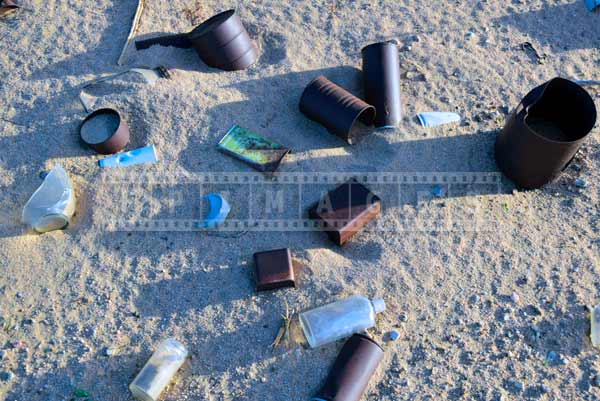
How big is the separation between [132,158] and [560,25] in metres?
3.09

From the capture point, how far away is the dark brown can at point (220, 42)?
A: 11.8ft

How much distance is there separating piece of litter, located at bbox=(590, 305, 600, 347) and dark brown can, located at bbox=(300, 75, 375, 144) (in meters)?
1.58

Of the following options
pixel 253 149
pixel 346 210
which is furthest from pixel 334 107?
pixel 346 210

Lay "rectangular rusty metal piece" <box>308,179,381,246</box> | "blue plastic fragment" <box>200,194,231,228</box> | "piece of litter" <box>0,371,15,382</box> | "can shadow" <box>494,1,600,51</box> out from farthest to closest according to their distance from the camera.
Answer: "can shadow" <box>494,1,600,51</box>, "blue plastic fragment" <box>200,194,231,228</box>, "rectangular rusty metal piece" <box>308,179,381,246</box>, "piece of litter" <box>0,371,15,382</box>

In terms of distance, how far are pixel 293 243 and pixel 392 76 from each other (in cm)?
122

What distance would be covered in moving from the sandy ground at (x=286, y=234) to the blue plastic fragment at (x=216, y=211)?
0.07 meters

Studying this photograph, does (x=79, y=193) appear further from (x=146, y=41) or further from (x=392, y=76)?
(x=392, y=76)

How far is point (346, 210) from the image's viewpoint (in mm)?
3109

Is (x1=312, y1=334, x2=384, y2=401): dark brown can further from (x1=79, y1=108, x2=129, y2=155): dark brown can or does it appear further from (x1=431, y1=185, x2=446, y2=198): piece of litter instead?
(x1=79, y1=108, x2=129, y2=155): dark brown can

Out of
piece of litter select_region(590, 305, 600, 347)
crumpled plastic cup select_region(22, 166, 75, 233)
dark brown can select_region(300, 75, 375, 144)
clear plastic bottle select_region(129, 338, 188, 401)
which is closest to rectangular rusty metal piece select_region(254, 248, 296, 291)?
clear plastic bottle select_region(129, 338, 188, 401)

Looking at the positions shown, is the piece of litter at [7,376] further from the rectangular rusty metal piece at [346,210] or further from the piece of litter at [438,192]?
the piece of litter at [438,192]

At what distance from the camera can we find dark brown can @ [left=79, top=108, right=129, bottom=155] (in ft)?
10.9

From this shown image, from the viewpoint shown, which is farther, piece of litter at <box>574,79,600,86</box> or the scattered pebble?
piece of litter at <box>574,79,600,86</box>

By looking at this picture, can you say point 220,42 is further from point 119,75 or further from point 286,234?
point 286,234
